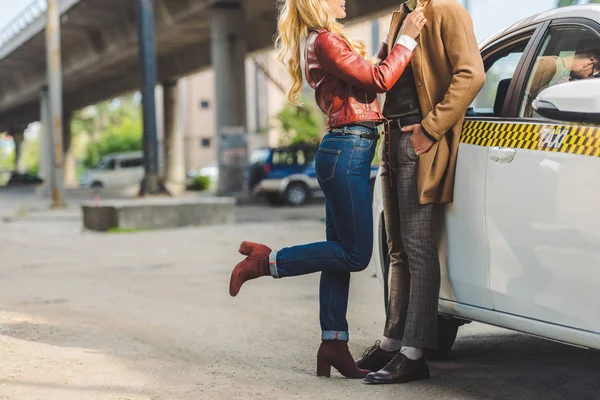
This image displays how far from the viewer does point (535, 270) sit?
412 cm

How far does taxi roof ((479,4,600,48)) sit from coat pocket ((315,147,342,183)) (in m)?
1.03

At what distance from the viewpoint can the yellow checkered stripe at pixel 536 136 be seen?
3.86 metres

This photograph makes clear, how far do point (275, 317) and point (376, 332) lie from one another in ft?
3.44

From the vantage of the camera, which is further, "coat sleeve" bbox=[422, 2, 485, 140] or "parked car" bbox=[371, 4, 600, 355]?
"coat sleeve" bbox=[422, 2, 485, 140]

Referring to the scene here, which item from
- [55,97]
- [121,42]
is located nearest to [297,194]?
[55,97]

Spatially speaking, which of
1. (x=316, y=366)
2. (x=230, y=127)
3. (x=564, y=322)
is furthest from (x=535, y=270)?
(x=230, y=127)

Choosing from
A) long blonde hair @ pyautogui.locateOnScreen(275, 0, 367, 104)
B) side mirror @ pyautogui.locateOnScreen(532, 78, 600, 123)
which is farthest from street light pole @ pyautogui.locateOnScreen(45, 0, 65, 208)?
side mirror @ pyautogui.locateOnScreen(532, 78, 600, 123)

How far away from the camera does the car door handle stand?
14.3 feet

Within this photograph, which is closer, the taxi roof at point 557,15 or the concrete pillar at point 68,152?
the taxi roof at point 557,15

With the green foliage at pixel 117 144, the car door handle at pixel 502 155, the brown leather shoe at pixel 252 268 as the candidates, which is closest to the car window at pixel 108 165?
the green foliage at pixel 117 144

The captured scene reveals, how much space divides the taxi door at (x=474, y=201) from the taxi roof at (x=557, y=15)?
0.04 meters

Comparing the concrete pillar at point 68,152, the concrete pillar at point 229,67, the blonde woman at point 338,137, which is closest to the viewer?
the blonde woman at point 338,137

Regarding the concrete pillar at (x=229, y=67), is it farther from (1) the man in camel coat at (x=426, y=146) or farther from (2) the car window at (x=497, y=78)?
(1) the man in camel coat at (x=426, y=146)

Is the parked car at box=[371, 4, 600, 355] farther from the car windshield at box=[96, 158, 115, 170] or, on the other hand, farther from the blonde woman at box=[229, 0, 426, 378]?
the car windshield at box=[96, 158, 115, 170]
